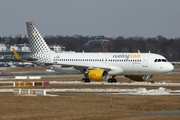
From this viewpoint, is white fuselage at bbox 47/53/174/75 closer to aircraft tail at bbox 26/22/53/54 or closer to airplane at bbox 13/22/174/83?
airplane at bbox 13/22/174/83

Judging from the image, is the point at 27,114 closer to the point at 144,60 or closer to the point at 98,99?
the point at 98,99

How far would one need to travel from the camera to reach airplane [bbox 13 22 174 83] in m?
77.4

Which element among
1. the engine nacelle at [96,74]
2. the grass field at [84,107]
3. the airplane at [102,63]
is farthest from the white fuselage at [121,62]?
the grass field at [84,107]

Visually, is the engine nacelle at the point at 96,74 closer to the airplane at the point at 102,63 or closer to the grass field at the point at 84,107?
the airplane at the point at 102,63

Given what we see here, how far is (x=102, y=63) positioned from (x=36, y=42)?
37.9ft

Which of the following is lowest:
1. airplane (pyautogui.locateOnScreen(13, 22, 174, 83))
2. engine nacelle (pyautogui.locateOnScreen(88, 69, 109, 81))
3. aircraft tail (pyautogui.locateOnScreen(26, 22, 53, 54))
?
engine nacelle (pyautogui.locateOnScreen(88, 69, 109, 81))

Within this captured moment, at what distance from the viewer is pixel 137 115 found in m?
37.5

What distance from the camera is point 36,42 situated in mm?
87250

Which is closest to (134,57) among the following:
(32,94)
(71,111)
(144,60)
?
(144,60)

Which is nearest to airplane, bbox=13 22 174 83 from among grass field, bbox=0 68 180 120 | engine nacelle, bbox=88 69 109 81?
engine nacelle, bbox=88 69 109 81

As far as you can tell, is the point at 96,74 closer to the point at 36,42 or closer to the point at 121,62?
the point at 121,62

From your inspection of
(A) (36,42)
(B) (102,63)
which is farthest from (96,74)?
(A) (36,42)

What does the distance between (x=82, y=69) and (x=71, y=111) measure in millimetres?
41525

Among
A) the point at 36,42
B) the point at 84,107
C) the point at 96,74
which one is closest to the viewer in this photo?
the point at 84,107
